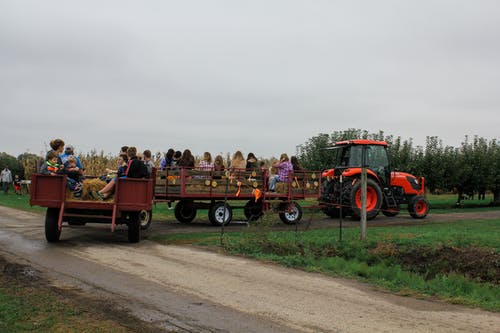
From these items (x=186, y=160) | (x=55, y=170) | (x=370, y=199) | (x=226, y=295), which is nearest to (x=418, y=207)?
(x=370, y=199)

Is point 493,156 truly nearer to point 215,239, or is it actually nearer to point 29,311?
point 215,239

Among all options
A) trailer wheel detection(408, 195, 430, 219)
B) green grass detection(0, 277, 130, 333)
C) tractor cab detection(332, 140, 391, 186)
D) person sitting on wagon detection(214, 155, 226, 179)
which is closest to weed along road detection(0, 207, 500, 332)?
green grass detection(0, 277, 130, 333)

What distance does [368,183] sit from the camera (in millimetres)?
18250

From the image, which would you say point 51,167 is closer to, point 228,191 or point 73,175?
point 73,175

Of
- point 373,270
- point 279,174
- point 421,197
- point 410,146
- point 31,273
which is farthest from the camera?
point 410,146

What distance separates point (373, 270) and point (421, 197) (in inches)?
436

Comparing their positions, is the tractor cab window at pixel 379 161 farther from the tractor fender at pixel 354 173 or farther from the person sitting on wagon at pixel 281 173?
the person sitting on wagon at pixel 281 173

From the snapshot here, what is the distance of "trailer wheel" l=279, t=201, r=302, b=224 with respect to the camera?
1717 centimetres

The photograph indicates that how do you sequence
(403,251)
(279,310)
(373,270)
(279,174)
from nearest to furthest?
1. (279,310)
2. (373,270)
3. (403,251)
4. (279,174)

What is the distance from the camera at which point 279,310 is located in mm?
6434

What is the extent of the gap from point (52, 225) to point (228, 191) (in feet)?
18.0

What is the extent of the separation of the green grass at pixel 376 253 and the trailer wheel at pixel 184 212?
12.6 feet

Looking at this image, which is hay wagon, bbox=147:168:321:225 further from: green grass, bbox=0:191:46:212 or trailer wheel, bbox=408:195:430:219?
green grass, bbox=0:191:46:212

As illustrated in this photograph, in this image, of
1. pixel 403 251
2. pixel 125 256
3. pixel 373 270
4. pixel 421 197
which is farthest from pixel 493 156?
pixel 125 256
